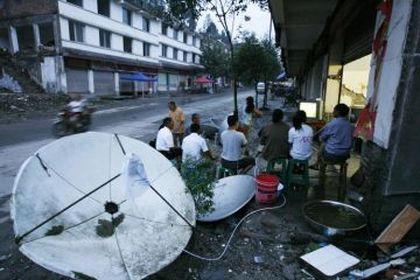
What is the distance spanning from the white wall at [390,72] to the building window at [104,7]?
1086 inches

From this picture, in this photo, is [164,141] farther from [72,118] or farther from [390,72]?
[390,72]

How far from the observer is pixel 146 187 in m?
3.50

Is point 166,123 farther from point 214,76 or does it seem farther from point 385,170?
point 214,76

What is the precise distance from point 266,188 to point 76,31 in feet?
78.6

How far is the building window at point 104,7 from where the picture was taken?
87.7 feet

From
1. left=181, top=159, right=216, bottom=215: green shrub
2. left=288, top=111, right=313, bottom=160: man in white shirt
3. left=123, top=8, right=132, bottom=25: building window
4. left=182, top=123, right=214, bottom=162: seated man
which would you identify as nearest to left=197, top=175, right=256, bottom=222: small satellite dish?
left=181, top=159, right=216, bottom=215: green shrub

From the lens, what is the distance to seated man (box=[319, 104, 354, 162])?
4848 mm

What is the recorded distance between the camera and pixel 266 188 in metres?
4.77

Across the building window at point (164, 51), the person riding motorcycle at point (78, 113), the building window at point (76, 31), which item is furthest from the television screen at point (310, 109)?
the building window at point (164, 51)

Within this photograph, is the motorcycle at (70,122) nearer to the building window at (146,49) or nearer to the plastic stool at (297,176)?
the plastic stool at (297,176)

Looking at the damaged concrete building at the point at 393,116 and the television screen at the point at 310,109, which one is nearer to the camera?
the damaged concrete building at the point at 393,116

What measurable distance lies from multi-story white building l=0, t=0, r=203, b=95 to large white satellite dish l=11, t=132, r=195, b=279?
21438 mm

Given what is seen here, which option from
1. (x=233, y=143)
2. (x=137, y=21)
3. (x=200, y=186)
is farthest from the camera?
(x=137, y=21)

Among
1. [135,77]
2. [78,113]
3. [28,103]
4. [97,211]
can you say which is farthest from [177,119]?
[135,77]
